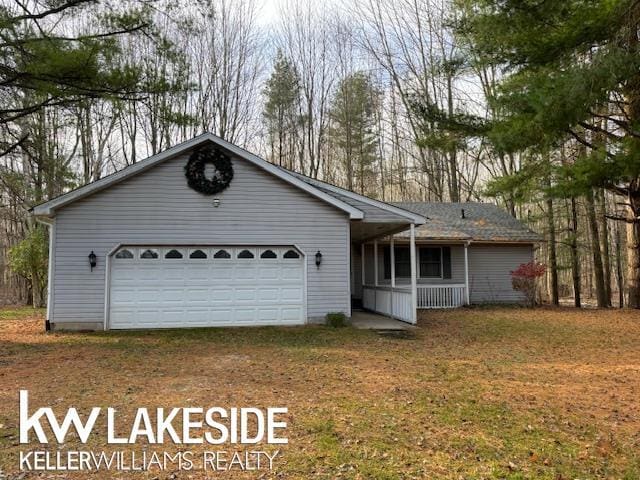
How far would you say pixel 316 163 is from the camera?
2678cm

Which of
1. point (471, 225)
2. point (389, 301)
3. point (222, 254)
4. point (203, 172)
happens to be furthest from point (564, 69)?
point (222, 254)

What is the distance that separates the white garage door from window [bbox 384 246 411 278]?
21.7 feet

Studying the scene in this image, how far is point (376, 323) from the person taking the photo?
12219mm

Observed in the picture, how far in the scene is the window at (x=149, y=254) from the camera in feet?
37.4

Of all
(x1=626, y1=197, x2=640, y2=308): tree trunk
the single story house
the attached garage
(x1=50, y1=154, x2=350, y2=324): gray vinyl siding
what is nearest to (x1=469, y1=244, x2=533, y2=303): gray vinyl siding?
(x1=626, y1=197, x2=640, y2=308): tree trunk

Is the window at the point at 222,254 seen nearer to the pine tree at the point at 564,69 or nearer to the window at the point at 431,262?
the pine tree at the point at 564,69

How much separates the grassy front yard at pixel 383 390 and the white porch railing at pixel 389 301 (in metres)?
1.48

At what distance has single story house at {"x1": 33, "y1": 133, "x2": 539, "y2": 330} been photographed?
11.1m

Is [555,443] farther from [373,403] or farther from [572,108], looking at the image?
[572,108]

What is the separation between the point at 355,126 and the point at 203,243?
54.4 ft

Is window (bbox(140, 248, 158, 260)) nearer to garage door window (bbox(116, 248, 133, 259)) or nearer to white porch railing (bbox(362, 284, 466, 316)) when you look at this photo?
garage door window (bbox(116, 248, 133, 259))

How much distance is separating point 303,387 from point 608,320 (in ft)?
37.4

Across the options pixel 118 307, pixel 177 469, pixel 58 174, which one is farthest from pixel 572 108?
pixel 58 174

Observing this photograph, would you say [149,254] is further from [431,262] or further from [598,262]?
[598,262]
